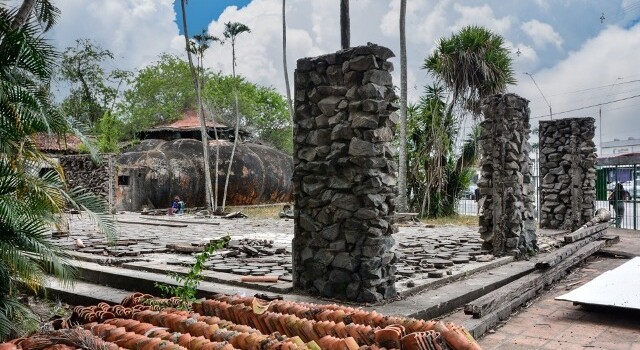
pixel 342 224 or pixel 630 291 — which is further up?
pixel 342 224

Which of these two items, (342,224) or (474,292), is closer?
(342,224)

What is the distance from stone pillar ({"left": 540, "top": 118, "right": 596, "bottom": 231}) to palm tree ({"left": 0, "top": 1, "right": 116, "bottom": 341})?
10970mm

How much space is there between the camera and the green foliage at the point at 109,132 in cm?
2819

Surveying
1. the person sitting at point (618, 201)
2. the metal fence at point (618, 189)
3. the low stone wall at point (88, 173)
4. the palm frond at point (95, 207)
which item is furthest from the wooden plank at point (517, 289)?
the low stone wall at point (88, 173)

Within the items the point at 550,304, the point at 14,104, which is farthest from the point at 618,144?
the point at 14,104

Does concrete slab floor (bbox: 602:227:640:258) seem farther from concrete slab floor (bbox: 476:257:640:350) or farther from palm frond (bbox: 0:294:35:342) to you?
palm frond (bbox: 0:294:35:342)

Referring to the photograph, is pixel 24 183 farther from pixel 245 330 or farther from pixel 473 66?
pixel 473 66

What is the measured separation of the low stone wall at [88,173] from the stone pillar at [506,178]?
57.5 ft

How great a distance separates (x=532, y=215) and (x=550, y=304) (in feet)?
11.3

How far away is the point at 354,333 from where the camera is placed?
174cm

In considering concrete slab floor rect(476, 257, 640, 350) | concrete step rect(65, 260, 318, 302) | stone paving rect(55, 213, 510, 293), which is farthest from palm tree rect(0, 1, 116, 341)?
concrete slab floor rect(476, 257, 640, 350)

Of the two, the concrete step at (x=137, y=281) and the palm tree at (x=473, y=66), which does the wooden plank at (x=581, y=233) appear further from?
the palm tree at (x=473, y=66)

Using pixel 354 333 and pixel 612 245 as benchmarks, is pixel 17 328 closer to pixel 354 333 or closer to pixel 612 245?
pixel 354 333

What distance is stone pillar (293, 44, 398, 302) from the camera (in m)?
5.68
